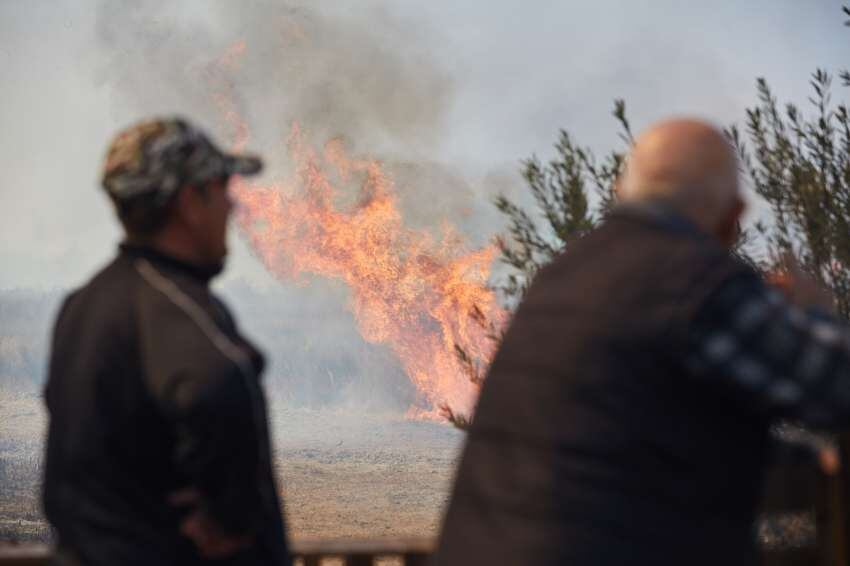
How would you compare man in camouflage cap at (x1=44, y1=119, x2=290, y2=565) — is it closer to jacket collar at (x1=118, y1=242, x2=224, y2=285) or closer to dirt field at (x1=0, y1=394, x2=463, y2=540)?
jacket collar at (x1=118, y1=242, x2=224, y2=285)

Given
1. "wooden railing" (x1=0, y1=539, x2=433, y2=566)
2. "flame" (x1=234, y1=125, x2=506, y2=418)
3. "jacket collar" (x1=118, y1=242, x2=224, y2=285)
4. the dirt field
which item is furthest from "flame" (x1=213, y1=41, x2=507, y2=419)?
"jacket collar" (x1=118, y1=242, x2=224, y2=285)

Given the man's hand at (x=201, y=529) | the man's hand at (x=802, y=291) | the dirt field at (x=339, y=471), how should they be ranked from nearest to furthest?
the man's hand at (x=802, y=291), the man's hand at (x=201, y=529), the dirt field at (x=339, y=471)

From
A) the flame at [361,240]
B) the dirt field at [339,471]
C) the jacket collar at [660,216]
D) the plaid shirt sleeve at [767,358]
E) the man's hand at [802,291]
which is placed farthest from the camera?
the dirt field at [339,471]

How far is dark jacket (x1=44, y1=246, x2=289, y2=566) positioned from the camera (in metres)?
2.54

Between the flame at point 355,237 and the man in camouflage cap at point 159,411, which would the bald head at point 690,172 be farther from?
the flame at point 355,237

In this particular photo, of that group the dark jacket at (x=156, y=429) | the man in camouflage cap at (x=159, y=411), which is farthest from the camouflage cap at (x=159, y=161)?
the dark jacket at (x=156, y=429)

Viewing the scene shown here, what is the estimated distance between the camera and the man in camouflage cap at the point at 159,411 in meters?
2.55

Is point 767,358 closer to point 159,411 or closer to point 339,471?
point 159,411

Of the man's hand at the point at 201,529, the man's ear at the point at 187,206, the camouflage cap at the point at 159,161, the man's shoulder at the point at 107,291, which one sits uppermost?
the camouflage cap at the point at 159,161

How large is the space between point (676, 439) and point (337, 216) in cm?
2873

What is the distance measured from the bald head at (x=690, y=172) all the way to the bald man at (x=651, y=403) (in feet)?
0.20

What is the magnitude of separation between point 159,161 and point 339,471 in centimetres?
6051

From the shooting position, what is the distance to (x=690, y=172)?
7.90 ft

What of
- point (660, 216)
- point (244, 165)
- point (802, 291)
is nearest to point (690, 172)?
point (660, 216)
